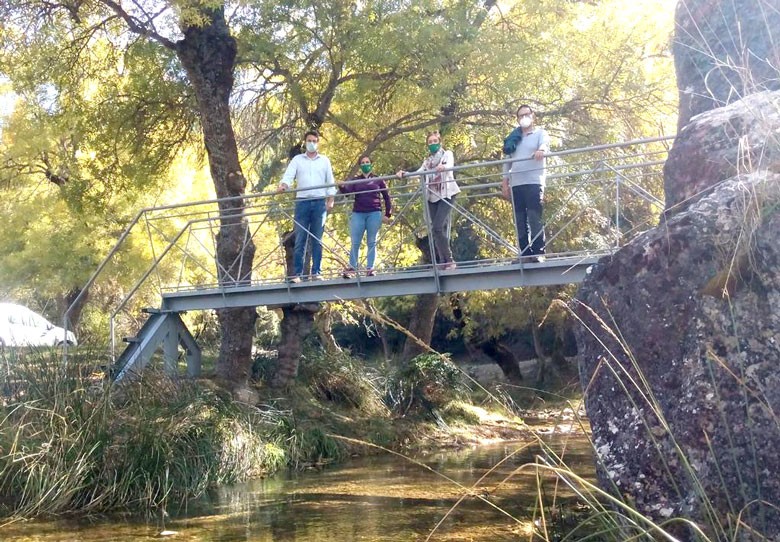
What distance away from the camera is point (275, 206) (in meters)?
12.9

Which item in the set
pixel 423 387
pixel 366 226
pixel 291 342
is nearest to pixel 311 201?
pixel 366 226

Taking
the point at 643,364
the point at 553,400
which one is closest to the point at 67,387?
the point at 643,364

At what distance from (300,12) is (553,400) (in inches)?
398

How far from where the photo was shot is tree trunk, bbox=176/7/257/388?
1348cm

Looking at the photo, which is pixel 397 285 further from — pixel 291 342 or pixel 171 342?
pixel 291 342

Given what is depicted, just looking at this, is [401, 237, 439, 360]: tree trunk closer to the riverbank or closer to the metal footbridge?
the metal footbridge

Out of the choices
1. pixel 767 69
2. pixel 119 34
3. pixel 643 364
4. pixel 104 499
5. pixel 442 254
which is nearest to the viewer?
pixel 643 364

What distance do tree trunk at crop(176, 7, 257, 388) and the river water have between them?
3357mm

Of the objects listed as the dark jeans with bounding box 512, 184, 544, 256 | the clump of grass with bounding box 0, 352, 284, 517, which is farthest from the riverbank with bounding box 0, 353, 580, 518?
the dark jeans with bounding box 512, 184, 544, 256

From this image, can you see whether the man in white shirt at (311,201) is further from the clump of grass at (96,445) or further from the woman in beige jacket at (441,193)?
the clump of grass at (96,445)

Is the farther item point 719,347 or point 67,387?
point 67,387

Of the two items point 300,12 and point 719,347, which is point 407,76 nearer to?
point 300,12

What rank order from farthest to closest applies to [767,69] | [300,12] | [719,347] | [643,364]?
[300,12], [767,69], [643,364], [719,347]

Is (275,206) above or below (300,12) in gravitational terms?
below
